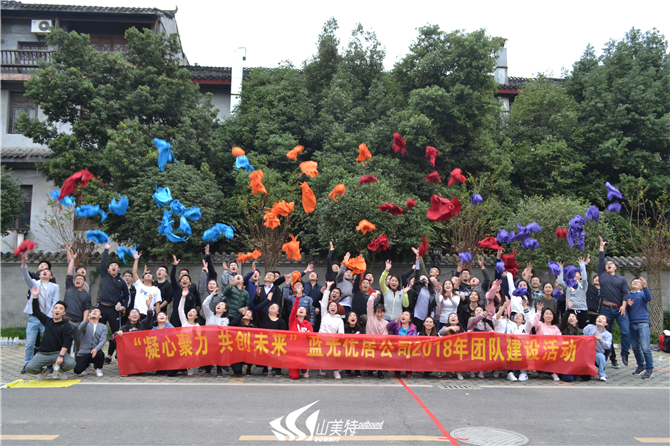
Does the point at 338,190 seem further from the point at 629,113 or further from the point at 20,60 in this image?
the point at 20,60

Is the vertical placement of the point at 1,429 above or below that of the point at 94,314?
below

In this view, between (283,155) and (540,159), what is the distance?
8965mm

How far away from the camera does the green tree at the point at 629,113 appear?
57.4ft

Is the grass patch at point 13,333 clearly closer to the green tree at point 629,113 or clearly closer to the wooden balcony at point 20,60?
the wooden balcony at point 20,60

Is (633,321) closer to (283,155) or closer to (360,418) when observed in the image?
(360,418)

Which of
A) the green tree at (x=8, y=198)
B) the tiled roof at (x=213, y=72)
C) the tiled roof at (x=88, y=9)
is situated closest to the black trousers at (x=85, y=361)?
the green tree at (x=8, y=198)

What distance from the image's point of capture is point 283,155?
56.0ft

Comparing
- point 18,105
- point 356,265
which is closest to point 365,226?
point 356,265

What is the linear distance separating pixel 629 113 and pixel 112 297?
17.3m

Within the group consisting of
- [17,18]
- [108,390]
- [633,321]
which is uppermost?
[17,18]

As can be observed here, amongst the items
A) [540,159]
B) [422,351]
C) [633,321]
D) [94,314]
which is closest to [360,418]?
[422,351]

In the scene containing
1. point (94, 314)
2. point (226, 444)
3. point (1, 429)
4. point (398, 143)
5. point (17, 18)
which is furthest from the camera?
point (17, 18)

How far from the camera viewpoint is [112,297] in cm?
942

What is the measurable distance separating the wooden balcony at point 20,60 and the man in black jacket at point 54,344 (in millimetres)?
15778
